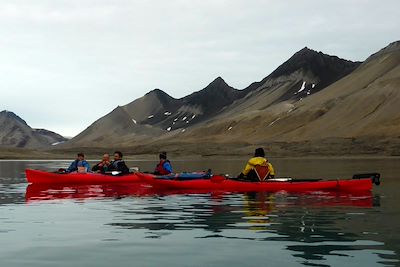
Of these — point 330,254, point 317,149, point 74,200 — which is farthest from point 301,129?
point 330,254

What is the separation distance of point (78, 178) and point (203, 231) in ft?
72.7

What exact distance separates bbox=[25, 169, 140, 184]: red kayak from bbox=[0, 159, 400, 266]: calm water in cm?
905

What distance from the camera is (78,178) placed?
1474 inches

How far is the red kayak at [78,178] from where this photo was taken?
36869 mm

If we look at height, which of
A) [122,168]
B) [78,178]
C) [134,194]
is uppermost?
[122,168]

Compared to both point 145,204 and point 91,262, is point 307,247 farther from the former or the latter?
point 145,204

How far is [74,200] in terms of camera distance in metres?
27.1

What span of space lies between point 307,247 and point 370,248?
4.84ft

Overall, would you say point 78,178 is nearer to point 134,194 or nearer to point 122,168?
point 122,168

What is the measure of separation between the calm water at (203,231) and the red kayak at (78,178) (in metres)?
9.05

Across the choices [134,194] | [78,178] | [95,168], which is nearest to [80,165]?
[95,168]

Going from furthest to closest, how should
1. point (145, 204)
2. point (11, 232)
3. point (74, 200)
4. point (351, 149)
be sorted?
1. point (351, 149)
2. point (74, 200)
3. point (145, 204)
4. point (11, 232)

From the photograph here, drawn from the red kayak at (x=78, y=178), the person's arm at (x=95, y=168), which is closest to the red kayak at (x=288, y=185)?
the red kayak at (x=78, y=178)

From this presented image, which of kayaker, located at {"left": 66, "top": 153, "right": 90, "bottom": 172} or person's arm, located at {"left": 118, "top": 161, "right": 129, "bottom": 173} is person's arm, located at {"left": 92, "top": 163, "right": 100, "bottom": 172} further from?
person's arm, located at {"left": 118, "top": 161, "right": 129, "bottom": 173}
